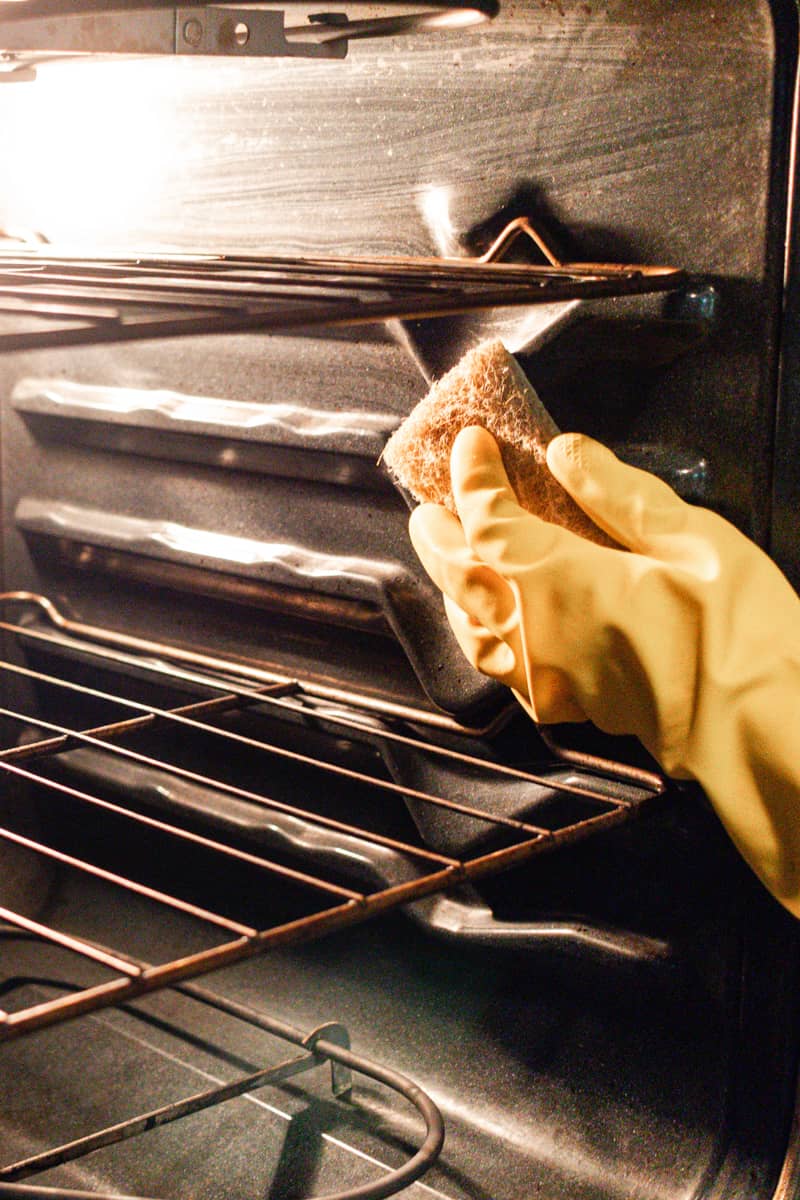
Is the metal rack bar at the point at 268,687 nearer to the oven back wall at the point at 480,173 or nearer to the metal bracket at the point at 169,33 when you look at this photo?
the oven back wall at the point at 480,173

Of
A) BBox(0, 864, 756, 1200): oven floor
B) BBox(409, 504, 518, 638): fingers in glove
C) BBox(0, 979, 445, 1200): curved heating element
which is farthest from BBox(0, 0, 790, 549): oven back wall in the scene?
BBox(0, 979, 445, 1200): curved heating element

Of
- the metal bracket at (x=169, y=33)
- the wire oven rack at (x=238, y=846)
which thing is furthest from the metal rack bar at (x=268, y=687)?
the metal bracket at (x=169, y=33)

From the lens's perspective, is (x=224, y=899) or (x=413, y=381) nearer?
(x=413, y=381)

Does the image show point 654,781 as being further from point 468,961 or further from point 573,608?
point 468,961

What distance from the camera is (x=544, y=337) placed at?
89 centimetres

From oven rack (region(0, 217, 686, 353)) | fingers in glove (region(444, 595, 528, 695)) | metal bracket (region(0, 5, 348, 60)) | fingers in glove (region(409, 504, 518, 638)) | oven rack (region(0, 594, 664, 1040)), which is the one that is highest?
metal bracket (region(0, 5, 348, 60))

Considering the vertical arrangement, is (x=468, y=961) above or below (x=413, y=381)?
below

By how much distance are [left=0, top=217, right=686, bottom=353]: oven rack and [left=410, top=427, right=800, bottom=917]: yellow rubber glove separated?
11 cm

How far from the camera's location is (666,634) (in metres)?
0.74

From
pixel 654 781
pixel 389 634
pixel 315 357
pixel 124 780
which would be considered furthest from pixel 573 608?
pixel 124 780

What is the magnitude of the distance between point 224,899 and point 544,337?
26.1 inches

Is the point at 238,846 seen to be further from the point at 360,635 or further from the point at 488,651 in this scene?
the point at 488,651

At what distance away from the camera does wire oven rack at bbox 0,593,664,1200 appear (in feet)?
2.09

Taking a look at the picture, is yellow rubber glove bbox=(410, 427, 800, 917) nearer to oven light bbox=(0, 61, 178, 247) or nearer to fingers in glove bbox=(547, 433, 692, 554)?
fingers in glove bbox=(547, 433, 692, 554)
